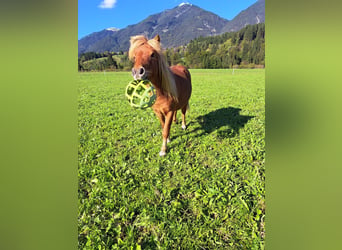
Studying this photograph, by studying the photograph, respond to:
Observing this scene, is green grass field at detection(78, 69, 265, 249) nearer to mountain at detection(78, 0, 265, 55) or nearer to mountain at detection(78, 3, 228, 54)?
mountain at detection(78, 3, 228, 54)

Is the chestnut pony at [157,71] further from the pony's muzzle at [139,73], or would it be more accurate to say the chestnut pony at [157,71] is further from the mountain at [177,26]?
the mountain at [177,26]

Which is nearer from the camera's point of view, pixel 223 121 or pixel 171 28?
pixel 223 121

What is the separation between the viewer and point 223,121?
20.0ft

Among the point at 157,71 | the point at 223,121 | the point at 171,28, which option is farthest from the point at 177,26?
the point at 157,71

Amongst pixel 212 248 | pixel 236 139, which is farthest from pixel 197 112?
pixel 212 248

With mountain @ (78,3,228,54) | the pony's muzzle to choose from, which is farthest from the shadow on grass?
mountain @ (78,3,228,54)

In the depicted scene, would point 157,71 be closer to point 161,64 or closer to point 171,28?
point 161,64

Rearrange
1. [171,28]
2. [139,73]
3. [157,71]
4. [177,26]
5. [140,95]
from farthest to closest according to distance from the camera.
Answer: [171,28] < [177,26] < [157,71] < [139,73] < [140,95]

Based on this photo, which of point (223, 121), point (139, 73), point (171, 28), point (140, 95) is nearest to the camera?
point (140, 95)

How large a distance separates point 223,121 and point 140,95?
168 inches
